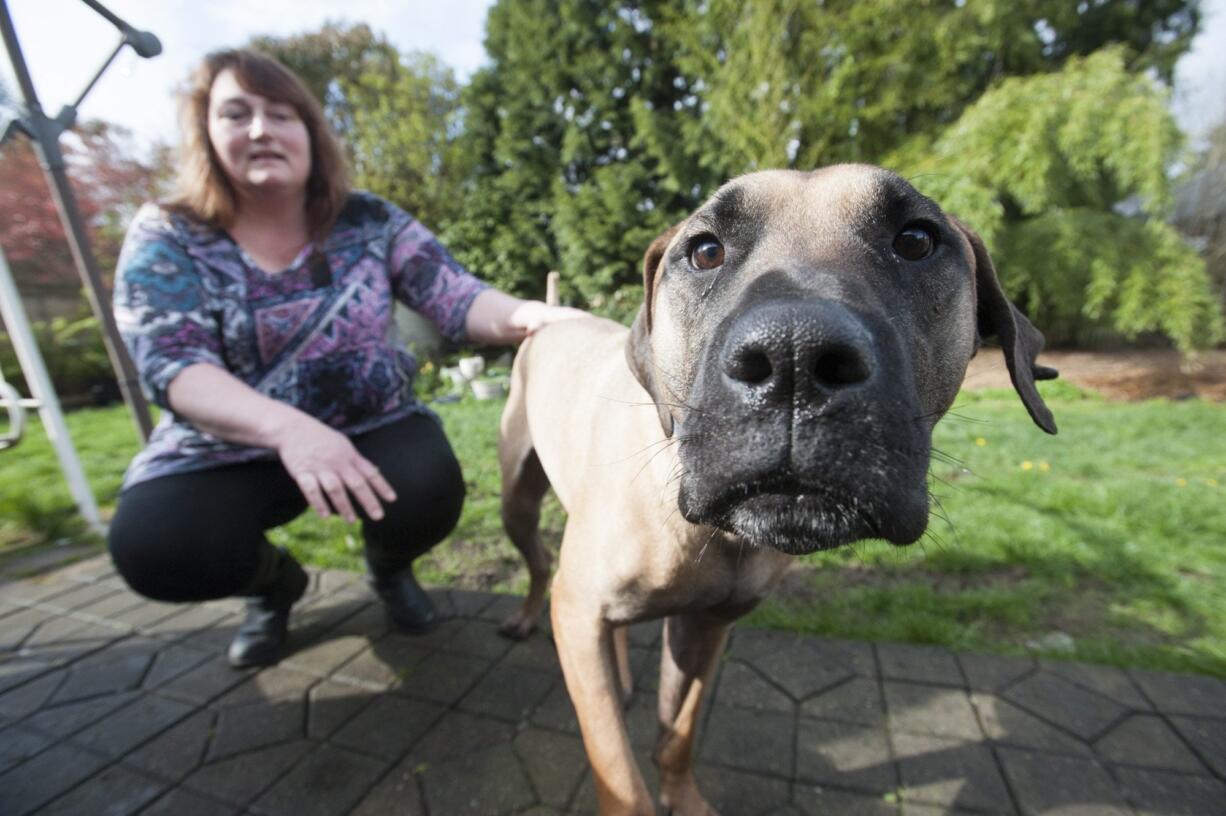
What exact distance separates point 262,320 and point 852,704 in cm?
294

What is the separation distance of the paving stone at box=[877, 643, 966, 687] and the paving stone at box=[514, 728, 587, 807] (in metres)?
1.38

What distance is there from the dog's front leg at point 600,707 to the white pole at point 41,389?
15.1 ft

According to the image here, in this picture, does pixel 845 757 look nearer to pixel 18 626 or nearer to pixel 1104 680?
pixel 1104 680

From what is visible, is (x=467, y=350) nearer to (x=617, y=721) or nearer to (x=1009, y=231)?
(x=1009, y=231)

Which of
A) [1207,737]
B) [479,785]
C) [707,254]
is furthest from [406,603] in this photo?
[1207,737]

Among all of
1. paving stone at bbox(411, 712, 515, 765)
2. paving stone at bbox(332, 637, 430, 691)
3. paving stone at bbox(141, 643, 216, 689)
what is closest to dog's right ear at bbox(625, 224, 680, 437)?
paving stone at bbox(411, 712, 515, 765)

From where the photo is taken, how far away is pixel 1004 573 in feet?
11.0

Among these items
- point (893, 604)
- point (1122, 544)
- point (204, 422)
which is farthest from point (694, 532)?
point (1122, 544)

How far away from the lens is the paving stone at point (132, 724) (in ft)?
7.42

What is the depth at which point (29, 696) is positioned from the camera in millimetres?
2590

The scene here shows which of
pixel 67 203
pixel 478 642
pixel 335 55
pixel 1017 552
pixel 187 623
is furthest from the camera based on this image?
pixel 335 55

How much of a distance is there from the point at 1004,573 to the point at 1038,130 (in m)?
9.47

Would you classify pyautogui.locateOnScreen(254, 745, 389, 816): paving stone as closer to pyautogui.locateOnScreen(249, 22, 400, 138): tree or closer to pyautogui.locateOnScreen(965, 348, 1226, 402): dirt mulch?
pyautogui.locateOnScreen(965, 348, 1226, 402): dirt mulch

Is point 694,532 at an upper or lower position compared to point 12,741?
upper
